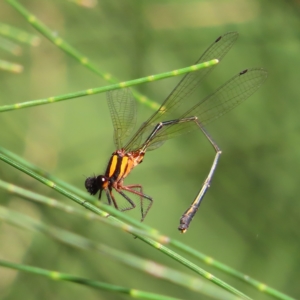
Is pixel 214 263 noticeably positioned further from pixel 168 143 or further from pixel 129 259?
pixel 168 143

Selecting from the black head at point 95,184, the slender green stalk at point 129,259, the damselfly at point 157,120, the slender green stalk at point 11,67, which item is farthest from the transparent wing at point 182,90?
the slender green stalk at point 129,259

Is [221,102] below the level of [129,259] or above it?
above

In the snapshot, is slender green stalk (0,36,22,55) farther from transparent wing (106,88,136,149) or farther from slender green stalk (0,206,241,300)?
slender green stalk (0,206,241,300)

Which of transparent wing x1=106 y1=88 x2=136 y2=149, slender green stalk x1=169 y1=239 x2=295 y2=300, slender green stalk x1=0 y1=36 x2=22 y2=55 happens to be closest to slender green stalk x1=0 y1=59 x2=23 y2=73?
slender green stalk x1=0 y1=36 x2=22 y2=55

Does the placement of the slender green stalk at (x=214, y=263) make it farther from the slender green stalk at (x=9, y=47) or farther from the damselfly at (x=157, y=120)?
the slender green stalk at (x=9, y=47)

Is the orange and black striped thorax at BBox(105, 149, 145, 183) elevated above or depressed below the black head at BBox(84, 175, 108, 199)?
above

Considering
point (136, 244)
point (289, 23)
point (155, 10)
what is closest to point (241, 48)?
point (289, 23)

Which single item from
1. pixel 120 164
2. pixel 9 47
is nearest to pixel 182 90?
pixel 120 164
